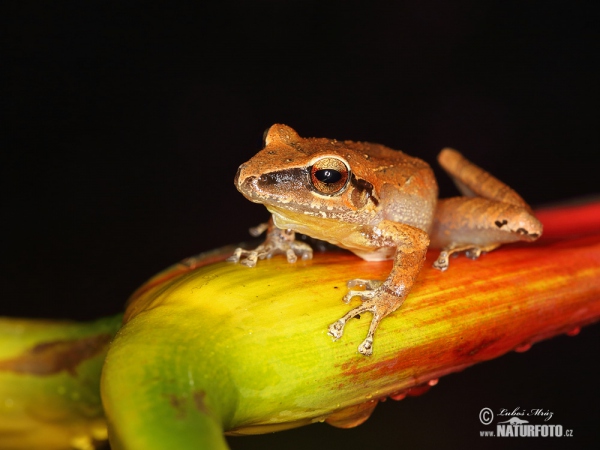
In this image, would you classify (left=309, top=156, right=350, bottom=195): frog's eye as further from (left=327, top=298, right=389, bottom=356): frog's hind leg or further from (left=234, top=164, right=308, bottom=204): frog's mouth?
(left=327, top=298, right=389, bottom=356): frog's hind leg

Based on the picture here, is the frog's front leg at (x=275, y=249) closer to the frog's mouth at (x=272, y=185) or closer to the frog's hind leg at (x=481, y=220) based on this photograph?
the frog's mouth at (x=272, y=185)

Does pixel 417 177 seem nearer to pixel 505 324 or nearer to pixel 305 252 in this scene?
pixel 305 252

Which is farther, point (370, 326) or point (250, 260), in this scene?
point (250, 260)

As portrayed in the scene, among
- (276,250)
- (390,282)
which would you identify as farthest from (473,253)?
(276,250)

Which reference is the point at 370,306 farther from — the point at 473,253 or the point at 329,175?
the point at 473,253

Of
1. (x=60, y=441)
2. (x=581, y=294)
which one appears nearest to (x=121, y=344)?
(x=60, y=441)

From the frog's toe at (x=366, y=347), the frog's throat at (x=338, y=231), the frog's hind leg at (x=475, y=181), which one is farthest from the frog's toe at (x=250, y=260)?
the frog's hind leg at (x=475, y=181)
